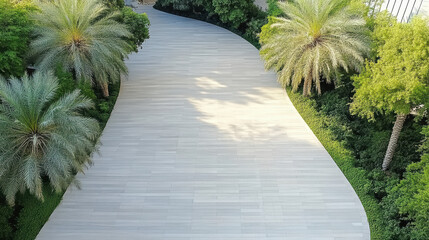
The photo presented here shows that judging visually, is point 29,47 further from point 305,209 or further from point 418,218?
point 418,218

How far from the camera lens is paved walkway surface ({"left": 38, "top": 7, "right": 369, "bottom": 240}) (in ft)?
48.4

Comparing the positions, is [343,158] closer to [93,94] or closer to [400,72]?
[400,72]

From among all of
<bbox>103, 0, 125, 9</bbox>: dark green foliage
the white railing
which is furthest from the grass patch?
the white railing

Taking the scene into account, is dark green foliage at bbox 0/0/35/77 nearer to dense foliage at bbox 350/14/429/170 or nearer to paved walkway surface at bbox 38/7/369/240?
paved walkway surface at bbox 38/7/369/240

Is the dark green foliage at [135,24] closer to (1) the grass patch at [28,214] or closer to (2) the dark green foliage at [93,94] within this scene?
(2) the dark green foliage at [93,94]

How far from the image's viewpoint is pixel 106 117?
67.2ft

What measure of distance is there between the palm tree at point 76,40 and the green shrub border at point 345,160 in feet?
33.4

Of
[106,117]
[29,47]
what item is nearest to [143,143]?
[106,117]

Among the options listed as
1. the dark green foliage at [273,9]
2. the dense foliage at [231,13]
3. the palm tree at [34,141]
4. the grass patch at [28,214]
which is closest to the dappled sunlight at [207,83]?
the dense foliage at [231,13]

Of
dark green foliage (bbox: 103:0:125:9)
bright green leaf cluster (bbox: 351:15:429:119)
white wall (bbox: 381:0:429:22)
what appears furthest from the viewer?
dark green foliage (bbox: 103:0:125:9)

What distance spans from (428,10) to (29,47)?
65.8ft

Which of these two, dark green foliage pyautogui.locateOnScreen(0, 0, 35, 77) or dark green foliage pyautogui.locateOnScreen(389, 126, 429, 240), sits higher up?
dark green foliage pyautogui.locateOnScreen(0, 0, 35, 77)

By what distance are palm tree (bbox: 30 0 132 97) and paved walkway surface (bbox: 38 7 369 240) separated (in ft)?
10.6

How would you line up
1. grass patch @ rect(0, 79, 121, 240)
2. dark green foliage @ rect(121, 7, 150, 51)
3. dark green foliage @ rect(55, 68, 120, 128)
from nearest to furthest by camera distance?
grass patch @ rect(0, 79, 121, 240) < dark green foliage @ rect(55, 68, 120, 128) < dark green foliage @ rect(121, 7, 150, 51)
